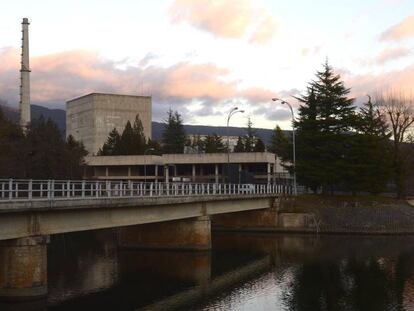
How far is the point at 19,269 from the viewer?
96.8 ft

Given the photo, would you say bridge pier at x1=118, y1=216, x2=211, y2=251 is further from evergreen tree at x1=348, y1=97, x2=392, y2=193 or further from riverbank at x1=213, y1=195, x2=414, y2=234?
evergreen tree at x1=348, y1=97, x2=392, y2=193

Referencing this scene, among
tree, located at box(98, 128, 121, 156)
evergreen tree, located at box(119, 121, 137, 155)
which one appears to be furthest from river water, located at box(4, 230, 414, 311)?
tree, located at box(98, 128, 121, 156)

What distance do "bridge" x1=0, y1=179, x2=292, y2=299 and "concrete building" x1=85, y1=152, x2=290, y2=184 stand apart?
Result: 212 ft

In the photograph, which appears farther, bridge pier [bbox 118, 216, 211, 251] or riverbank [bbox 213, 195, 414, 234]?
riverbank [bbox 213, 195, 414, 234]

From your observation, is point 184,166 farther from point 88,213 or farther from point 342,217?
point 88,213

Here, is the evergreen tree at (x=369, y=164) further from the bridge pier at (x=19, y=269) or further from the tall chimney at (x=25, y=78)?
the tall chimney at (x=25, y=78)

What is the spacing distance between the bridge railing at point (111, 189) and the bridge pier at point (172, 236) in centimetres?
292

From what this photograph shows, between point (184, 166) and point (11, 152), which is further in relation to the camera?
point (184, 166)

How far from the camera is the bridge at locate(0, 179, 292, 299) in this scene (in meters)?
29.3

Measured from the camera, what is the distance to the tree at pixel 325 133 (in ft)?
250

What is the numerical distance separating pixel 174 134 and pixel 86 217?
151 meters

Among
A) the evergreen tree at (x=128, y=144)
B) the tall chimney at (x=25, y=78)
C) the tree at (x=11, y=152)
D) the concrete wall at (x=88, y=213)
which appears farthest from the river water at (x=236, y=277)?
the evergreen tree at (x=128, y=144)

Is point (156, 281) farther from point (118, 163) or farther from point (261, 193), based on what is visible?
point (118, 163)

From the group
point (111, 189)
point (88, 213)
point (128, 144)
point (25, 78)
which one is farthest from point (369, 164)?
point (128, 144)
